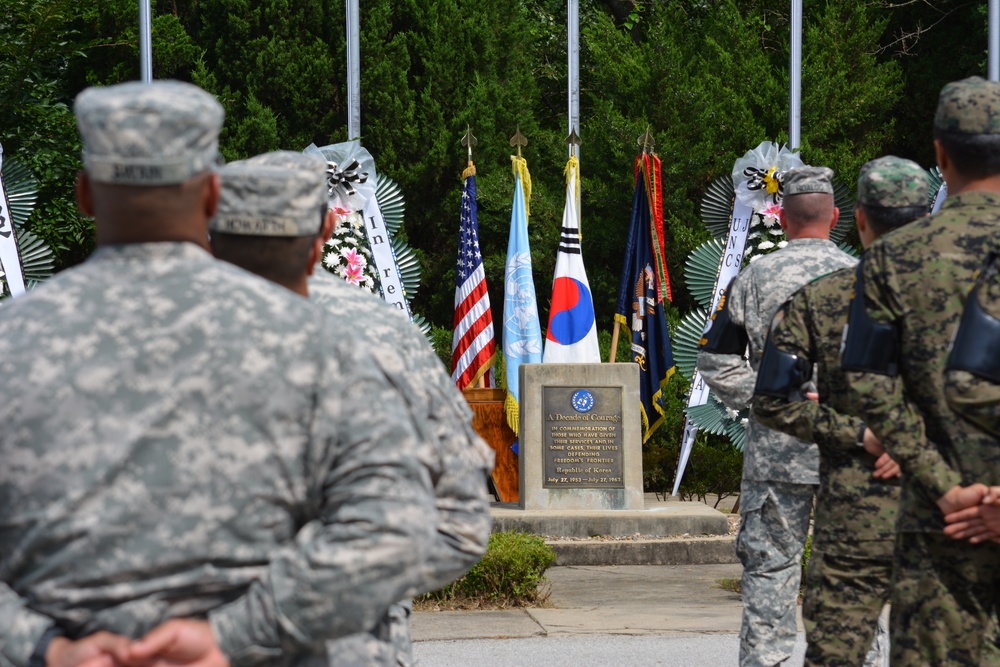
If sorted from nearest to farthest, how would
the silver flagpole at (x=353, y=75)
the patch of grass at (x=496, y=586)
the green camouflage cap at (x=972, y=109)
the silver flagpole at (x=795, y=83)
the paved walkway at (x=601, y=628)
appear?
the green camouflage cap at (x=972, y=109), the paved walkway at (x=601, y=628), the patch of grass at (x=496, y=586), the silver flagpole at (x=795, y=83), the silver flagpole at (x=353, y=75)

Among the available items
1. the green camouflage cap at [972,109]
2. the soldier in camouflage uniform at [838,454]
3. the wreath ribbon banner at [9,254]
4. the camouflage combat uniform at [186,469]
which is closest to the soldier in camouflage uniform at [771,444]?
the soldier in camouflage uniform at [838,454]

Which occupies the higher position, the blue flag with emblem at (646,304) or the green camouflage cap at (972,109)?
the green camouflage cap at (972,109)

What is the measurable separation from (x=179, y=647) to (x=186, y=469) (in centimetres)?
23

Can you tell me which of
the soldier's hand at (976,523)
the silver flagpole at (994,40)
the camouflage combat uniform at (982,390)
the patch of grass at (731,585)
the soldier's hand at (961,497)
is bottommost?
the patch of grass at (731,585)

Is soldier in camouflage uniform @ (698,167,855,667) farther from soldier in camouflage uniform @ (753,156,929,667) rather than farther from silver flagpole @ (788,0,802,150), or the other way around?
silver flagpole @ (788,0,802,150)

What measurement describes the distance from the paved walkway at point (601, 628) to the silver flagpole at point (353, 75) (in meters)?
6.51

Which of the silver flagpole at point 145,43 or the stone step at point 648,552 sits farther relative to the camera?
the silver flagpole at point 145,43

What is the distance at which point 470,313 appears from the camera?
12867 millimetres

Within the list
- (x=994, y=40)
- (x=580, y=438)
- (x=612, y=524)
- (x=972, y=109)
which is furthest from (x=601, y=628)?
(x=994, y=40)

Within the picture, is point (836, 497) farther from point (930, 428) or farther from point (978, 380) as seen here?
point (978, 380)

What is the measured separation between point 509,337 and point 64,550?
35.7 feet

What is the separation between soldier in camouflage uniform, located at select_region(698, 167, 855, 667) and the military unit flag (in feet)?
23.0

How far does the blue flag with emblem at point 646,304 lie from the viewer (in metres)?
12.9

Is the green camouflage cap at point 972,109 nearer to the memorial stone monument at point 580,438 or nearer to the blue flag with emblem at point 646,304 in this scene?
the memorial stone monument at point 580,438
